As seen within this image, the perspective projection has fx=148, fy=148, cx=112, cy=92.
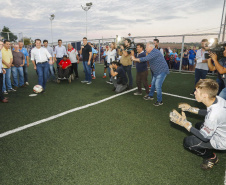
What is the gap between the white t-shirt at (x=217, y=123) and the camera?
79.4 inches

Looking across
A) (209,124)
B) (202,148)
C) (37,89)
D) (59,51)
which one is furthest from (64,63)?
(209,124)

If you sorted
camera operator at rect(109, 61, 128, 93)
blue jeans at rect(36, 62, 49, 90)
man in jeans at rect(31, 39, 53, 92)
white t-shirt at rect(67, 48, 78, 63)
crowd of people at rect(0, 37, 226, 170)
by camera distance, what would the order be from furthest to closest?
white t-shirt at rect(67, 48, 78, 63)
camera operator at rect(109, 61, 128, 93)
blue jeans at rect(36, 62, 49, 90)
man in jeans at rect(31, 39, 53, 92)
crowd of people at rect(0, 37, 226, 170)

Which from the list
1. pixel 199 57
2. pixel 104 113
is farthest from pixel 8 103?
pixel 199 57

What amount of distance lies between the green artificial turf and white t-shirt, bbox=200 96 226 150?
0.61 meters

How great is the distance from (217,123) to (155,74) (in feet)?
10.1

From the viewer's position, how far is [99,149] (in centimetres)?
285

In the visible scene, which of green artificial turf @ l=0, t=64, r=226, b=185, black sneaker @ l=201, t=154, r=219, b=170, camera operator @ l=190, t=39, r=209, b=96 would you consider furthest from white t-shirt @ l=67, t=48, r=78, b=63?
black sneaker @ l=201, t=154, r=219, b=170

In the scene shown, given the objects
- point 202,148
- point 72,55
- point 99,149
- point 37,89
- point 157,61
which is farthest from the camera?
point 72,55

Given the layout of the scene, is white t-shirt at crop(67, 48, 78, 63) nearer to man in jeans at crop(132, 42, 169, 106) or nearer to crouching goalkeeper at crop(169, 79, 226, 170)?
man in jeans at crop(132, 42, 169, 106)

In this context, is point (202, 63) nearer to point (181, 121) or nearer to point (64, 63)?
point (181, 121)

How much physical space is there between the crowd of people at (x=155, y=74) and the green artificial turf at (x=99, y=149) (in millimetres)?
426

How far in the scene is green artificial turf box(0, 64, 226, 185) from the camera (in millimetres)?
2232

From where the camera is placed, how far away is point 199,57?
557 centimetres

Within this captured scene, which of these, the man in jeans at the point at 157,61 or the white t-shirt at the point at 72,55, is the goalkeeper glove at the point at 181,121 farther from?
the white t-shirt at the point at 72,55
